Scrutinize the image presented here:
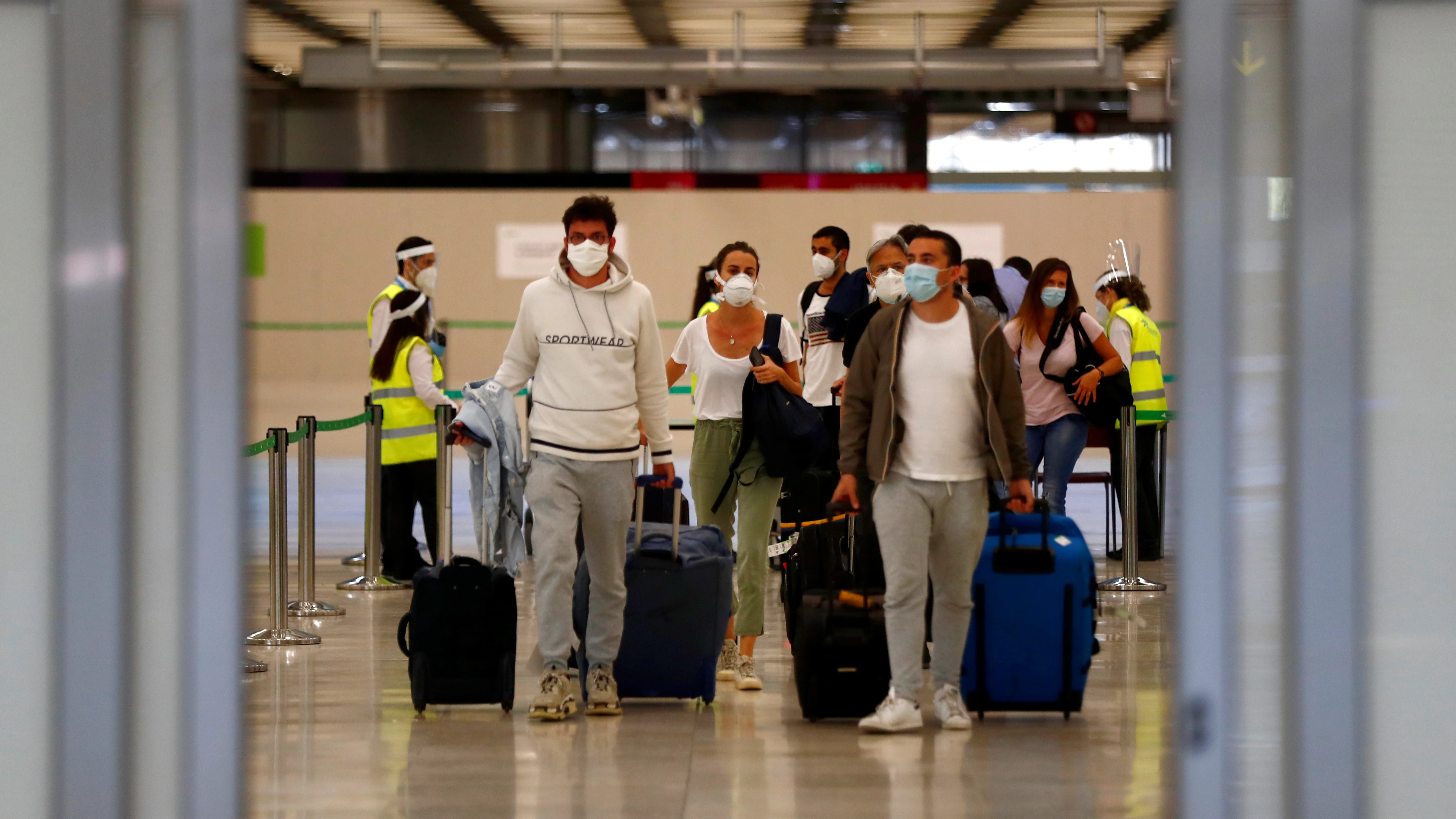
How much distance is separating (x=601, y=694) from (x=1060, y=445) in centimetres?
319

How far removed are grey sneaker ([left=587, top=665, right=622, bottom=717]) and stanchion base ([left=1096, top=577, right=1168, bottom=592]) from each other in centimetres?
354

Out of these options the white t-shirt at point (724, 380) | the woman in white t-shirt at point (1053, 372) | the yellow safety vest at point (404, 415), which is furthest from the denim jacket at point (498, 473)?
the woman in white t-shirt at point (1053, 372)

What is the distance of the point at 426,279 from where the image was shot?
8203 millimetres

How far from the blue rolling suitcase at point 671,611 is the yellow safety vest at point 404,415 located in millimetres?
2942

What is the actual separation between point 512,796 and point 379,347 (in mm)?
4233

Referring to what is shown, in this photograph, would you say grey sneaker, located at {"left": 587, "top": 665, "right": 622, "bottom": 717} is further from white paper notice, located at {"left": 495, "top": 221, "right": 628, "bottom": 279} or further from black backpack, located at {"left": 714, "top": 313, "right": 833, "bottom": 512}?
white paper notice, located at {"left": 495, "top": 221, "right": 628, "bottom": 279}

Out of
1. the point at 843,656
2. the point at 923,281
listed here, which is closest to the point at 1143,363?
the point at 843,656

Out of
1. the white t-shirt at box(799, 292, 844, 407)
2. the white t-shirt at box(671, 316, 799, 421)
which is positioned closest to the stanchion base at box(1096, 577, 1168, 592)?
the white t-shirt at box(799, 292, 844, 407)

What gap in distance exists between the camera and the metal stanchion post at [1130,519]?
25.5ft

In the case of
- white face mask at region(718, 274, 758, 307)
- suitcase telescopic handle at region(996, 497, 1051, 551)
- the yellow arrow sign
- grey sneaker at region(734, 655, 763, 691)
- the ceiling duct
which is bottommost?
grey sneaker at region(734, 655, 763, 691)

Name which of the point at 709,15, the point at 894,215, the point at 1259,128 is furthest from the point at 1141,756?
the point at 894,215

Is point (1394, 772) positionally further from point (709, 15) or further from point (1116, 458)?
point (709, 15)

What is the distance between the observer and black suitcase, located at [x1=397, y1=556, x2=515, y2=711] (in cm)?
524

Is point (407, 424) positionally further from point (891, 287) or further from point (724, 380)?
point (891, 287)
